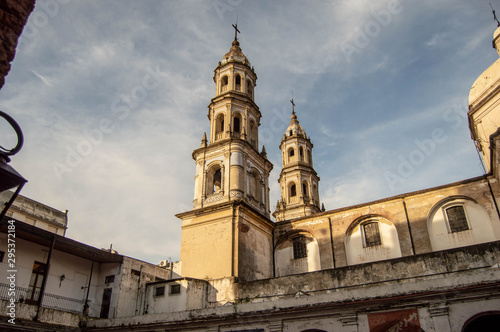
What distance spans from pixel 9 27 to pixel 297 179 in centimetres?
3105

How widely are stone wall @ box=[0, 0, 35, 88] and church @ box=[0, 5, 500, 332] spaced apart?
1213cm

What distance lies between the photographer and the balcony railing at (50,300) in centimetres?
1629

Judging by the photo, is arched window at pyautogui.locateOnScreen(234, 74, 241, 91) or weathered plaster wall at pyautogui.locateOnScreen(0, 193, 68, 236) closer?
arched window at pyautogui.locateOnScreen(234, 74, 241, 91)

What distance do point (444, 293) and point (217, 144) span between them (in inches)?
596

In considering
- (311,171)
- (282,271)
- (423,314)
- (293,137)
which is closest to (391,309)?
(423,314)

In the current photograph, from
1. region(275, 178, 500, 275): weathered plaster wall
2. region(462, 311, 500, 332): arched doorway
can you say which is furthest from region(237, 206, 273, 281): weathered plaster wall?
region(462, 311, 500, 332): arched doorway

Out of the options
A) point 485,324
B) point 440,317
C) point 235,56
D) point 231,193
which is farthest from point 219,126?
point 485,324

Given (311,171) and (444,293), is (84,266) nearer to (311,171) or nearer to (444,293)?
(444,293)

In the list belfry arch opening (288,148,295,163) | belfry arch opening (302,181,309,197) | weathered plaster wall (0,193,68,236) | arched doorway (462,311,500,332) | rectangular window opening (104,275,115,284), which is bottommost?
arched doorway (462,311,500,332)

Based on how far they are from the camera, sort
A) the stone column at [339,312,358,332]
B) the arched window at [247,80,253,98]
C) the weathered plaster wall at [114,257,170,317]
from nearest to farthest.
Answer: the stone column at [339,312,358,332]
the weathered plaster wall at [114,257,170,317]
the arched window at [247,80,253,98]

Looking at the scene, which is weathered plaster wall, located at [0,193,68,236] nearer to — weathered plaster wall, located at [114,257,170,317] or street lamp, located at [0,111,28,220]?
weathered plaster wall, located at [114,257,170,317]

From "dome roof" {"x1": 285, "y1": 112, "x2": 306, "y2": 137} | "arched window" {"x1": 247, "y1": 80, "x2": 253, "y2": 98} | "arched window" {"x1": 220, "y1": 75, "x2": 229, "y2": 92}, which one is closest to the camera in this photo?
"arched window" {"x1": 220, "y1": 75, "x2": 229, "y2": 92}

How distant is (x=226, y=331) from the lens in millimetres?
14984

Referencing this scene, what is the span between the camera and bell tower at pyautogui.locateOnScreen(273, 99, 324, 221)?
32.8 m
